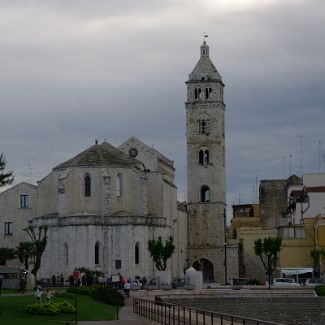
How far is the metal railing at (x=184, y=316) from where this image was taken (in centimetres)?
3247

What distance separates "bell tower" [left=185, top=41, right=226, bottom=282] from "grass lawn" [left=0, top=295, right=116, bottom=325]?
200ft

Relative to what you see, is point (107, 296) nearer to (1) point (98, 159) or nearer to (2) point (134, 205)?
(2) point (134, 205)

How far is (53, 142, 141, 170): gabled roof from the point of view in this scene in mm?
103000

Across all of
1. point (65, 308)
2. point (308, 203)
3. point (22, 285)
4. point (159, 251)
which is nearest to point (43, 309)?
point (65, 308)

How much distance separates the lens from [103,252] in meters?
97.3

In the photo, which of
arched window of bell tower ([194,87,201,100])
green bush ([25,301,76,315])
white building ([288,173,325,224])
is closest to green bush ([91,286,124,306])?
green bush ([25,301,76,315])

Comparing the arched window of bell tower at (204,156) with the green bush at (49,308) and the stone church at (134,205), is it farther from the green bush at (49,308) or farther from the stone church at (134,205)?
the green bush at (49,308)

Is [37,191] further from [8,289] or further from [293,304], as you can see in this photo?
[293,304]

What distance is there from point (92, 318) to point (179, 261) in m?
67.6

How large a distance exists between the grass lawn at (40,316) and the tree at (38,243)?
23.9m

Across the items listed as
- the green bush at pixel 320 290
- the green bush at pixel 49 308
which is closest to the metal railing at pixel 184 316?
the green bush at pixel 49 308

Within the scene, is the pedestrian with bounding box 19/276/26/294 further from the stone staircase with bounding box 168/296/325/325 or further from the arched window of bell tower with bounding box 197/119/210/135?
the arched window of bell tower with bounding box 197/119/210/135

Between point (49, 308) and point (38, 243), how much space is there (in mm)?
34598

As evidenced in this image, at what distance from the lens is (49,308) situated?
45.4m
